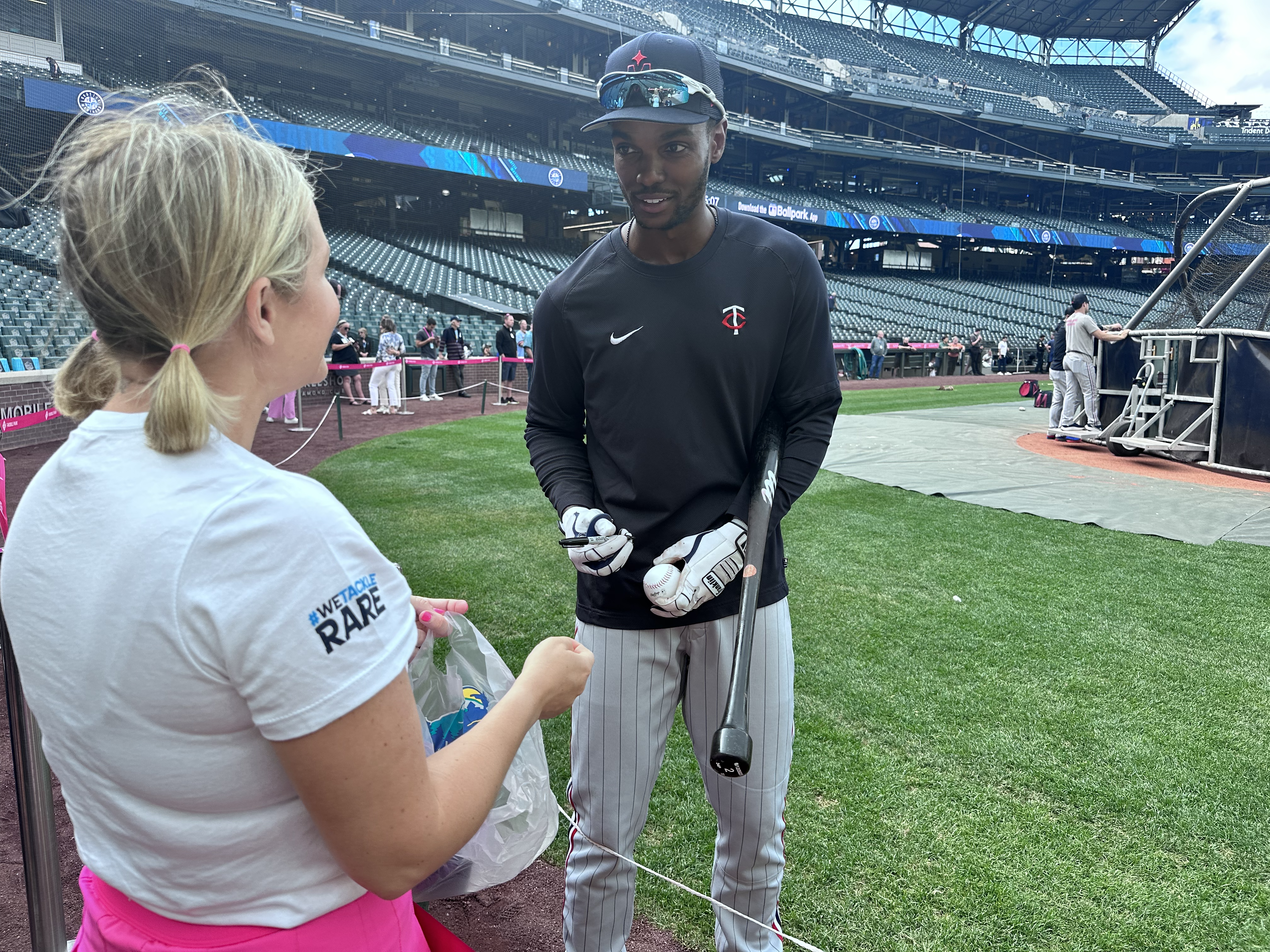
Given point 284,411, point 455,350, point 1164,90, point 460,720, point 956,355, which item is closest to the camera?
point 460,720

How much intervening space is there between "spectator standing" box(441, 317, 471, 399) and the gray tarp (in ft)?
31.3

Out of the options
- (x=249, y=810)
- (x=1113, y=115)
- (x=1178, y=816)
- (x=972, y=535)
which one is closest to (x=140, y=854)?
(x=249, y=810)

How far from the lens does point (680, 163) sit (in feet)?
6.19

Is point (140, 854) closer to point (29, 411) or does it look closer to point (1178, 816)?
point (1178, 816)

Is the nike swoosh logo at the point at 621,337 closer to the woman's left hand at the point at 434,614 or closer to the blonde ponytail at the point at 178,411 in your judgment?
the woman's left hand at the point at 434,614

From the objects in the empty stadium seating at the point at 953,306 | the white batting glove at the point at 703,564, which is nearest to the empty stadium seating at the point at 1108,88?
the empty stadium seating at the point at 953,306

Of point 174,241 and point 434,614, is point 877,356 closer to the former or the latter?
point 434,614

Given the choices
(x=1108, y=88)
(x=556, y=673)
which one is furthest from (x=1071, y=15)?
(x=556, y=673)

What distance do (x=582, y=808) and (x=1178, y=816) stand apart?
7.63 ft

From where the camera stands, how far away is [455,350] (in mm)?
19094

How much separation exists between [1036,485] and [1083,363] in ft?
11.2

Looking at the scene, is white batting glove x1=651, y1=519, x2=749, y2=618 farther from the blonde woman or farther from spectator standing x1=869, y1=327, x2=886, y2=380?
spectator standing x1=869, y1=327, x2=886, y2=380

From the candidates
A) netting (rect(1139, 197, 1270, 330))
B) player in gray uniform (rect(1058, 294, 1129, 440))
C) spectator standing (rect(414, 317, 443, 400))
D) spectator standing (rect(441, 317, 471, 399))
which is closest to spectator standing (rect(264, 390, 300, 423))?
spectator standing (rect(414, 317, 443, 400))

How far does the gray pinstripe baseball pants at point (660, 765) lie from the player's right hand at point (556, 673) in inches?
28.3
